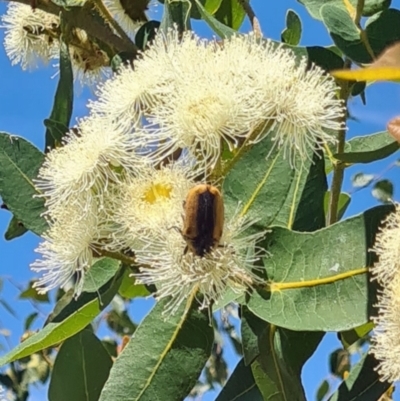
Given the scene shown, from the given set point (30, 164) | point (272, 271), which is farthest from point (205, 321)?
point (30, 164)

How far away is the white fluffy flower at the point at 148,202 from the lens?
1.15 m

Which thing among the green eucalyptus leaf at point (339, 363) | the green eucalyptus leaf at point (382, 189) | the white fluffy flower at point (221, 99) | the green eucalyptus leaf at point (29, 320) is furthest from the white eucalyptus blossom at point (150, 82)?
the green eucalyptus leaf at point (29, 320)

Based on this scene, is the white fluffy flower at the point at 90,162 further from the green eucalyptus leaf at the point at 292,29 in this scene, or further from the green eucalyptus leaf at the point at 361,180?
the green eucalyptus leaf at the point at 361,180

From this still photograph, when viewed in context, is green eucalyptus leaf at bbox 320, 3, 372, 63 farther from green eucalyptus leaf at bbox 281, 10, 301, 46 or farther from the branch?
the branch

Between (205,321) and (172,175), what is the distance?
0.22m

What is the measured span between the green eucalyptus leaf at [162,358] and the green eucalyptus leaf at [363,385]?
0.19 meters

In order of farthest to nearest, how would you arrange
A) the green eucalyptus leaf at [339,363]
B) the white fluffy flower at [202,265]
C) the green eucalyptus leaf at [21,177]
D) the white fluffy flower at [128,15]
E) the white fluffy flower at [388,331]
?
the green eucalyptus leaf at [339,363] < the white fluffy flower at [128,15] < the green eucalyptus leaf at [21,177] < the white fluffy flower at [202,265] < the white fluffy flower at [388,331]

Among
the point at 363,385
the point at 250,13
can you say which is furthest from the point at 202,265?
the point at 250,13

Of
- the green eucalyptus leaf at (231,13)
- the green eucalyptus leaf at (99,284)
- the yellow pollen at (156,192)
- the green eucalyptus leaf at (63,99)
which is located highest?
the green eucalyptus leaf at (231,13)

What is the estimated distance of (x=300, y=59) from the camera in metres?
1.27

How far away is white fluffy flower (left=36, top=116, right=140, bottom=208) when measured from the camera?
1.19 meters

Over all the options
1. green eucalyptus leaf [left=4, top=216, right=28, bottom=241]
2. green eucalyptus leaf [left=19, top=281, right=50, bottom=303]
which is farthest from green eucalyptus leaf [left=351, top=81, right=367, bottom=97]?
green eucalyptus leaf [left=19, top=281, right=50, bottom=303]

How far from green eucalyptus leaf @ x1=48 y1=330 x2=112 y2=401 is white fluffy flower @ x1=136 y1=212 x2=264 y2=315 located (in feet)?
1.05

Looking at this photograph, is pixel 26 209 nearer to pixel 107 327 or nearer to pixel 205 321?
pixel 205 321
